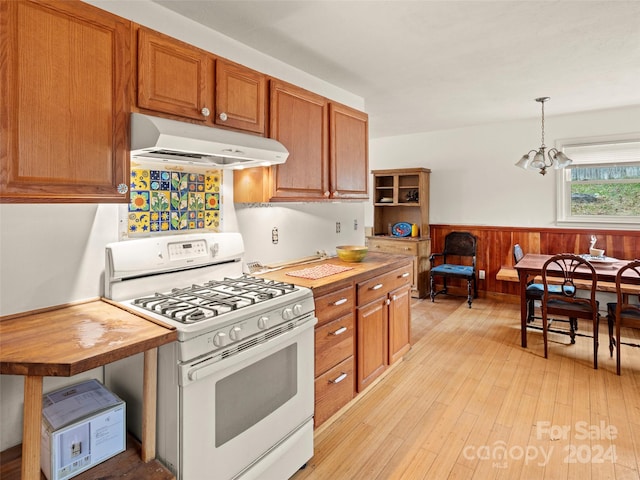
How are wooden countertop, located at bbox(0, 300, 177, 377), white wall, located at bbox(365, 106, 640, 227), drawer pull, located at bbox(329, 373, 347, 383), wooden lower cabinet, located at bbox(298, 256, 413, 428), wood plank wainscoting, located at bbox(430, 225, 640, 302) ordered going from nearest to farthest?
wooden countertop, located at bbox(0, 300, 177, 377) < wooden lower cabinet, located at bbox(298, 256, 413, 428) < drawer pull, located at bbox(329, 373, 347, 383) < wood plank wainscoting, located at bbox(430, 225, 640, 302) < white wall, located at bbox(365, 106, 640, 227)

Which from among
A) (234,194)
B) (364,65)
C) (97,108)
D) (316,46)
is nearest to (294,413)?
(234,194)

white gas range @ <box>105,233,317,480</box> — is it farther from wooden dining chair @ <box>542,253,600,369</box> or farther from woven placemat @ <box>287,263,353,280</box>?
wooden dining chair @ <box>542,253,600,369</box>

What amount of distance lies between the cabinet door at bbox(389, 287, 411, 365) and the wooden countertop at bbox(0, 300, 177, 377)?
75.6 inches

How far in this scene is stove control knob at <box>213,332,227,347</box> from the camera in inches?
59.8

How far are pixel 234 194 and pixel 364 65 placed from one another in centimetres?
147

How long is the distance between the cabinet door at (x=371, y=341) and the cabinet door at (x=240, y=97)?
1.39 metres

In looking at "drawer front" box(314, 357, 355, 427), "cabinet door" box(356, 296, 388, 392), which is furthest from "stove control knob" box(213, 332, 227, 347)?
"cabinet door" box(356, 296, 388, 392)

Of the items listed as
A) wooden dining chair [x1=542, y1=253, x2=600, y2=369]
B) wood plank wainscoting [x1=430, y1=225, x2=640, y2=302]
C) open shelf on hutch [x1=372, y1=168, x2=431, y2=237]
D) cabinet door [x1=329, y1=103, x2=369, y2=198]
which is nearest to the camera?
cabinet door [x1=329, y1=103, x2=369, y2=198]

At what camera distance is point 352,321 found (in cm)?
248

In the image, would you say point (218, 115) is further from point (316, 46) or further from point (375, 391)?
point (375, 391)

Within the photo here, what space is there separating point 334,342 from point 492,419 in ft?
3.86

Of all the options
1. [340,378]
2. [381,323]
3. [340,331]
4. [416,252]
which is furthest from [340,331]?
[416,252]

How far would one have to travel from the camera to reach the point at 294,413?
194 centimetres

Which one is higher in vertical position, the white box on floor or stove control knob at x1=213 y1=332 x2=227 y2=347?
stove control knob at x1=213 y1=332 x2=227 y2=347
